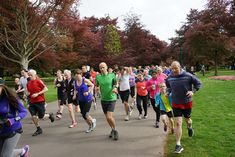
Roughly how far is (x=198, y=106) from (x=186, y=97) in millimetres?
6578

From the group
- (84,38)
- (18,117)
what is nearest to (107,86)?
(18,117)

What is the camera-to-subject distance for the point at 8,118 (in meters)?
4.62

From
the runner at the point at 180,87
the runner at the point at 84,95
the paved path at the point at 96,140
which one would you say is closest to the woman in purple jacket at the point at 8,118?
the paved path at the point at 96,140

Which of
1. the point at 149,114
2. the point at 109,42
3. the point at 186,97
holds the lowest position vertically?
the point at 149,114

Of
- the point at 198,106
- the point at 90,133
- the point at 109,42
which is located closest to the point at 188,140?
the point at 90,133

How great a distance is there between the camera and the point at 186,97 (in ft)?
21.8

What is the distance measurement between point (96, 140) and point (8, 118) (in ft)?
11.2

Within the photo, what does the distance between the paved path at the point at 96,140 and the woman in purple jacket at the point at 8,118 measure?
6.43 feet

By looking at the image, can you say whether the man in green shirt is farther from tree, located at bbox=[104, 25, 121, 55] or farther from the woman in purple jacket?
tree, located at bbox=[104, 25, 121, 55]

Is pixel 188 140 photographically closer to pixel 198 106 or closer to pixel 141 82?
pixel 141 82

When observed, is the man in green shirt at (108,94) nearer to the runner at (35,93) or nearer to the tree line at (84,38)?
the runner at (35,93)

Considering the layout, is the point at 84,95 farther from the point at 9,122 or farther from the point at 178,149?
the point at 9,122

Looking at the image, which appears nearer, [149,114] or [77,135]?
[77,135]

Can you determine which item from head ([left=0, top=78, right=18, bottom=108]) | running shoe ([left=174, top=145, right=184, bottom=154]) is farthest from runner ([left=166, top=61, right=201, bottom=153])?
head ([left=0, top=78, right=18, bottom=108])
